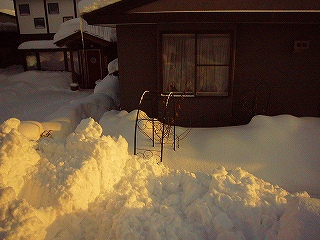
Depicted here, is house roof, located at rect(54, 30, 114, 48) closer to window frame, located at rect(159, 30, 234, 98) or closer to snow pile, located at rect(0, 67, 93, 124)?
snow pile, located at rect(0, 67, 93, 124)

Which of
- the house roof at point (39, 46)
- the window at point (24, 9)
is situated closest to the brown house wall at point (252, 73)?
the house roof at point (39, 46)

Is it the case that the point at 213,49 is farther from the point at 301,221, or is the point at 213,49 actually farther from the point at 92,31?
the point at 92,31

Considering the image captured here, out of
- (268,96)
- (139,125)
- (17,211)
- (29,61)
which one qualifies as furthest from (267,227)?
(29,61)

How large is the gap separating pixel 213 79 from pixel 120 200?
178 inches

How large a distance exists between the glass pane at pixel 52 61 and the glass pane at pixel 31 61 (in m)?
0.61

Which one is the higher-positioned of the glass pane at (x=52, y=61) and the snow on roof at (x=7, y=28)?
the snow on roof at (x=7, y=28)

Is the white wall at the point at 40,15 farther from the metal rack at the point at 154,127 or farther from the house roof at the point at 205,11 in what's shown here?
the metal rack at the point at 154,127

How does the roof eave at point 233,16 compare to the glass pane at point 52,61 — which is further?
the glass pane at point 52,61

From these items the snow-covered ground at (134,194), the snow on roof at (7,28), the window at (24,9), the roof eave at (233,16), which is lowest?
the snow-covered ground at (134,194)

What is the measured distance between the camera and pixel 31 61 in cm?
2045

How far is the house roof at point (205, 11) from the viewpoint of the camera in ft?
19.0

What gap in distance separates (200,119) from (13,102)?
10022 millimetres

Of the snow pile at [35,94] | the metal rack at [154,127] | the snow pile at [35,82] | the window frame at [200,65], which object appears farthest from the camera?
the snow pile at [35,82]

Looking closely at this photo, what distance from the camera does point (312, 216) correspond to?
8.70 ft
